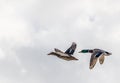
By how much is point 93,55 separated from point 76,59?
344 inches

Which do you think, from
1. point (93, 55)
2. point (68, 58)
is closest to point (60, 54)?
point (68, 58)

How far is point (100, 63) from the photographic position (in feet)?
636

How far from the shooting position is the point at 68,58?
198875 millimetres

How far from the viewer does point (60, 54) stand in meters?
198

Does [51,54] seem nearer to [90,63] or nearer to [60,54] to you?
[60,54]

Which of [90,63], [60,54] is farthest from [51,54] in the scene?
[90,63]

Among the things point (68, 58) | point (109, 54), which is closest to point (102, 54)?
point (109, 54)

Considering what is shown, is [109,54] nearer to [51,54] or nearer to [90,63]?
[90,63]

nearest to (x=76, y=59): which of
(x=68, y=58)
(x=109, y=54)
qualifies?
(x=68, y=58)

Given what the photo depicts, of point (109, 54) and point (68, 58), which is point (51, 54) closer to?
point (68, 58)

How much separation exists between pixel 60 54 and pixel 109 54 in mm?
24874

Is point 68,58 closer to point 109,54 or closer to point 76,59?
point 76,59

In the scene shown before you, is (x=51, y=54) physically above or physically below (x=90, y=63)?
above

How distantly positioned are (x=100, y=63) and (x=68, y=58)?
1664cm
